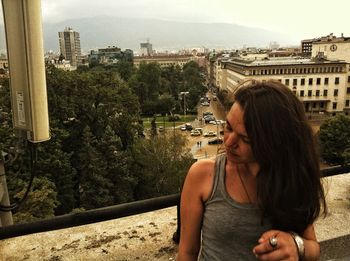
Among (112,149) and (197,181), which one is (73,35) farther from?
(197,181)

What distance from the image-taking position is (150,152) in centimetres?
2111

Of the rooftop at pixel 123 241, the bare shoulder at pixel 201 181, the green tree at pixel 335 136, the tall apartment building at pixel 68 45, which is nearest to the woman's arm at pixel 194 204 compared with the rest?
the bare shoulder at pixel 201 181

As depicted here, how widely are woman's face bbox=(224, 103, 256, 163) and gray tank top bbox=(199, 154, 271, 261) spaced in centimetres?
10

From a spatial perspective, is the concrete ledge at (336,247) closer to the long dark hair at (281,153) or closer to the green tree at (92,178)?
the long dark hair at (281,153)

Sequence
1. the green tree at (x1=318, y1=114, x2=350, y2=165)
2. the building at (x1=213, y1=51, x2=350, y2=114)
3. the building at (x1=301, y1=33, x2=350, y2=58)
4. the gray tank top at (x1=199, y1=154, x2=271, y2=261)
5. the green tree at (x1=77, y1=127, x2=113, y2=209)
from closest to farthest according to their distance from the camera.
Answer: the gray tank top at (x1=199, y1=154, x2=271, y2=261) → the green tree at (x1=77, y1=127, x2=113, y2=209) → the green tree at (x1=318, y1=114, x2=350, y2=165) → the building at (x1=213, y1=51, x2=350, y2=114) → the building at (x1=301, y1=33, x2=350, y2=58)

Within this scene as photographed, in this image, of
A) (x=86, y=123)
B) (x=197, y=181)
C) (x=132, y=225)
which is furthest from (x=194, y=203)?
(x=86, y=123)

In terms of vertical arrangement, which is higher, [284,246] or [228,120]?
[228,120]

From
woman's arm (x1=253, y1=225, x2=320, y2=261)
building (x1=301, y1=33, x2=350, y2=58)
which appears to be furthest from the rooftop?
building (x1=301, y1=33, x2=350, y2=58)

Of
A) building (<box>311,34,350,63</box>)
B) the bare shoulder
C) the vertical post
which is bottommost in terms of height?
the vertical post

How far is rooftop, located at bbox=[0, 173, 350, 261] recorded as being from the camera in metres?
2.38

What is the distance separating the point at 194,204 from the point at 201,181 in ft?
0.31

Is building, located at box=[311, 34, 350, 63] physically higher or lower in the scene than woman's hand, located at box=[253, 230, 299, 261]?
higher

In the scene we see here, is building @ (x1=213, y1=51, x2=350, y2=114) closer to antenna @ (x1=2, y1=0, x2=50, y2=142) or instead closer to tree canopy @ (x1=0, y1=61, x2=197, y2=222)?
tree canopy @ (x1=0, y1=61, x2=197, y2=222)

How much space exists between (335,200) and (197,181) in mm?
2183
